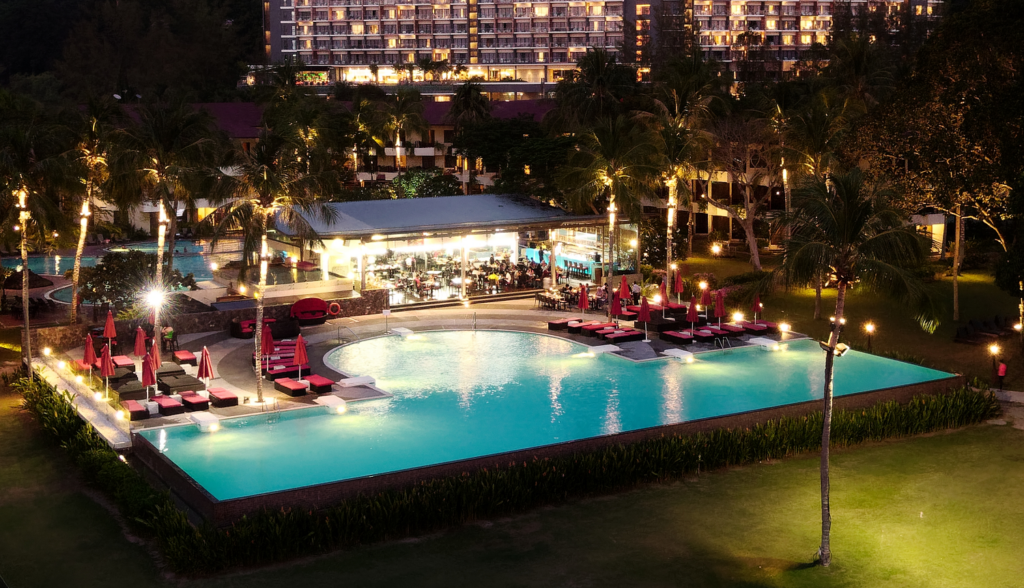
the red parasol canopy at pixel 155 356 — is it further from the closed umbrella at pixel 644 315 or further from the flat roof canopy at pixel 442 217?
the closed umbrella at pixel 644 315

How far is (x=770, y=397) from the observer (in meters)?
25.9

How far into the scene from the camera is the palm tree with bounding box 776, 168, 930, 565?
16.8 metres

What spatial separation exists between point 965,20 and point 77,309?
28.8m

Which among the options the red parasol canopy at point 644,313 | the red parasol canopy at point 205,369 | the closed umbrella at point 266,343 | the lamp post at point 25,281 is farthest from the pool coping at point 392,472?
the red parasol canopy at point 644,313

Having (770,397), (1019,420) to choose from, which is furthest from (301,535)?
(1019,420)

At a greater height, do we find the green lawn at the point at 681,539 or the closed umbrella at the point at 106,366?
the closed umbrella at the point at 106,366

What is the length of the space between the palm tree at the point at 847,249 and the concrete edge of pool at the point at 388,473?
5.25 meters

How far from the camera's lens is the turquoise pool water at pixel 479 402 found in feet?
69.6

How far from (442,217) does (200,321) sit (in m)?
10.5

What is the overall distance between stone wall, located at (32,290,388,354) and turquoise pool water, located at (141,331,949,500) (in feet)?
11.3

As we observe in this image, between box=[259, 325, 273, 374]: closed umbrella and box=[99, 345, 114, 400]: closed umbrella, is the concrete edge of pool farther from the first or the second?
box=[259, 325, 273, 374]: closed umbrella

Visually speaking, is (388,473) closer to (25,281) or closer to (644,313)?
(25,281)

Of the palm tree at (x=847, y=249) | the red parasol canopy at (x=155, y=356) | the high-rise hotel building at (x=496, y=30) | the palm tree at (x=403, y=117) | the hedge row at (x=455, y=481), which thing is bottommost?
the hedge row at (x=455, y=481)

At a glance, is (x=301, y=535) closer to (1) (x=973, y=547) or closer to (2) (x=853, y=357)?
(1) (x=973, y=547)
